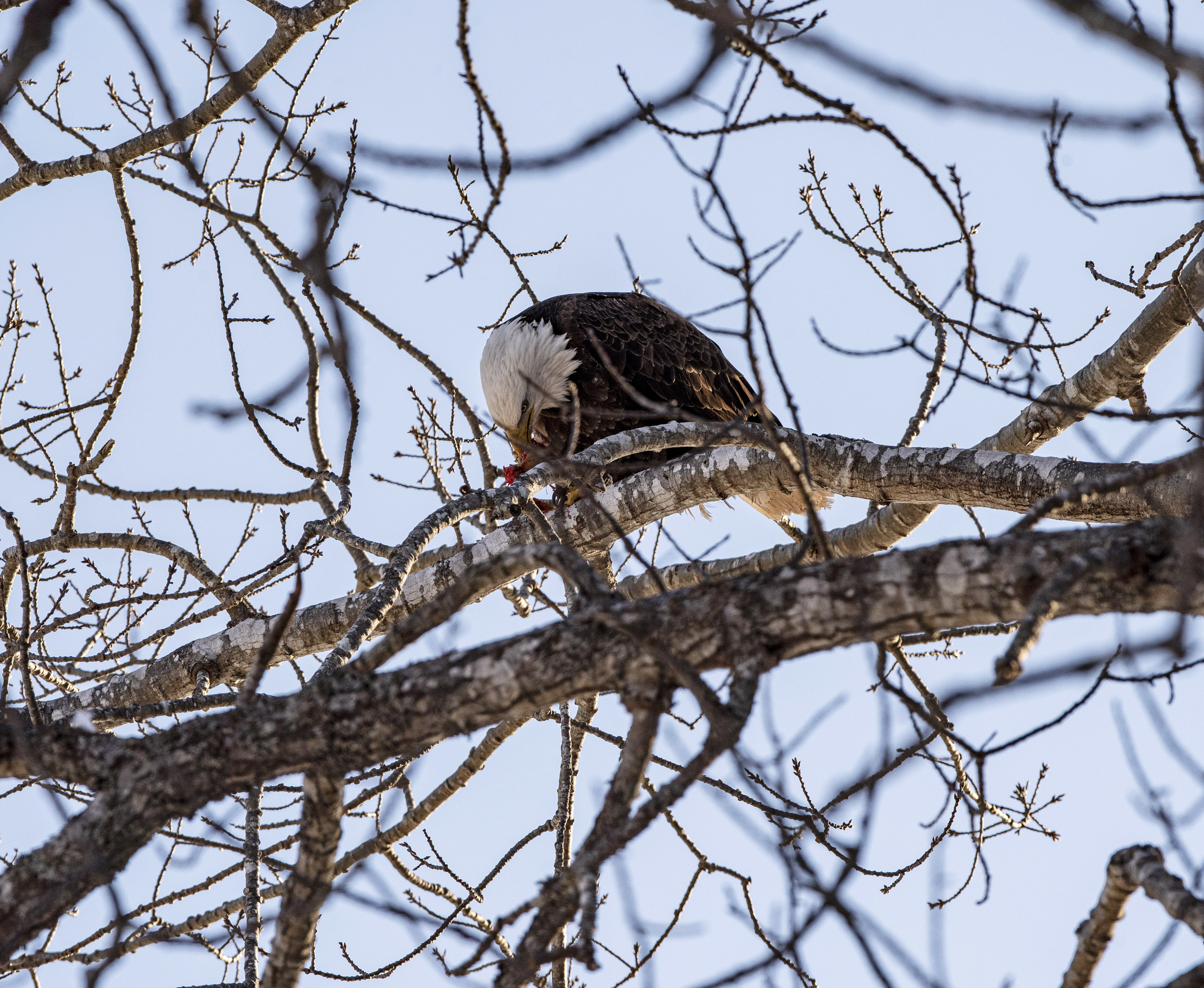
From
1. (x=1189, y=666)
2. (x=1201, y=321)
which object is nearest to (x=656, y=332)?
(x=1201, y=321)

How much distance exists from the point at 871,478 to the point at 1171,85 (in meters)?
1.94

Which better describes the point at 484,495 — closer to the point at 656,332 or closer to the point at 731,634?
the point at 731,634

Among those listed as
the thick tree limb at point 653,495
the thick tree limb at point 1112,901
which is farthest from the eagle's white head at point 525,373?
the thick tree limb at point 1112,901

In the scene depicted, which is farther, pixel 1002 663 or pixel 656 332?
pixel 656 332

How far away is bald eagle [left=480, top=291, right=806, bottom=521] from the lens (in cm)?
522

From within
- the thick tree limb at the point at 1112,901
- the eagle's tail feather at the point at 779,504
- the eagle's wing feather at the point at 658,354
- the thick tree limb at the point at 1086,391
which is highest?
the eagle's wing feather at the point at 658,354

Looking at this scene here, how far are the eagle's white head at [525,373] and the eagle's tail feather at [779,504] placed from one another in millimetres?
1049

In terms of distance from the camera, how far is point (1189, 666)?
2.00 m

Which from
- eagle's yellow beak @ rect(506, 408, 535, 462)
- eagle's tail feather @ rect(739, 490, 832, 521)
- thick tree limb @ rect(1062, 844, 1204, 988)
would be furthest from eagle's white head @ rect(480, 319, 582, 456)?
thick tree limb @ rect(1062, 844, 1204, 988)

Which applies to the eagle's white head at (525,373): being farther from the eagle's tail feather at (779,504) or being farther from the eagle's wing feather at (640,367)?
the eagle's tail feather at (779,504)

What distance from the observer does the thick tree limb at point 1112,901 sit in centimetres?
160

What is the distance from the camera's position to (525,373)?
5402 millimetres

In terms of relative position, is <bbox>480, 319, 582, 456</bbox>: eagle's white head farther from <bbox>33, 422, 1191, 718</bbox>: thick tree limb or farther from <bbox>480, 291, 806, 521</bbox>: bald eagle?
<bbox>33, 422, 1191, 718</bbox>: thick tree limb

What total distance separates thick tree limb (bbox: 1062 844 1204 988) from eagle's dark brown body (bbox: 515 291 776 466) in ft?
11.2
